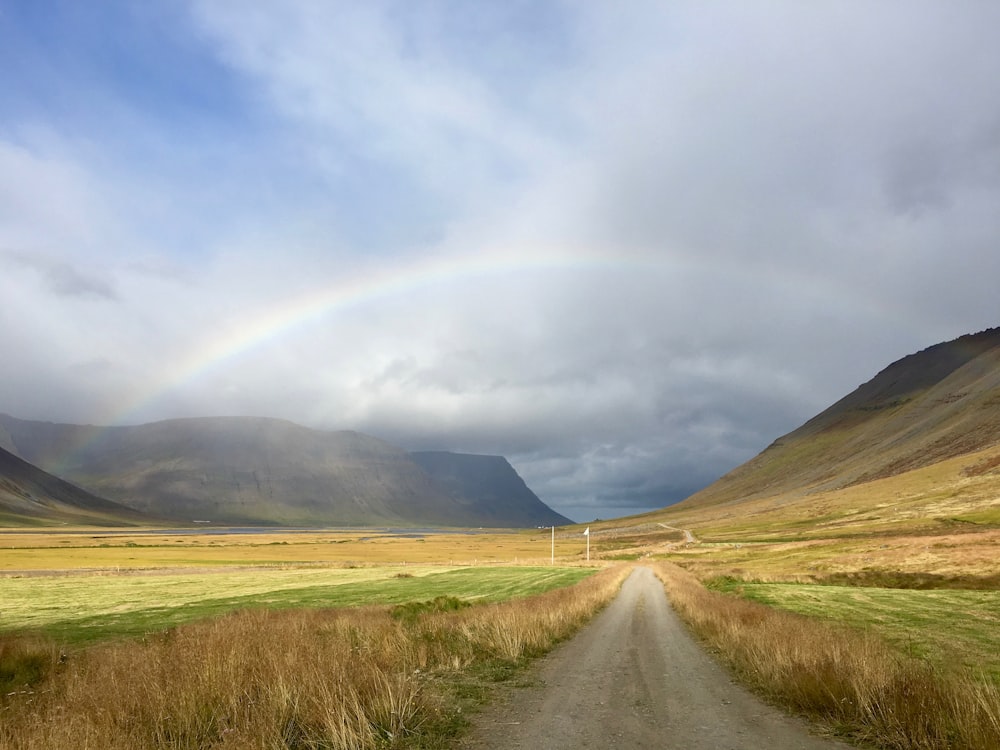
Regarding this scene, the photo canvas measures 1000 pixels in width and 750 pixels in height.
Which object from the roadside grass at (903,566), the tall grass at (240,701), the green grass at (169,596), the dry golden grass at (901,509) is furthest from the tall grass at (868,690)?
the dry golden grass at (901,509)

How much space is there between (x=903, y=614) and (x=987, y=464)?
16521 cm

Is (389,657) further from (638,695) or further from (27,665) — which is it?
(27,665)

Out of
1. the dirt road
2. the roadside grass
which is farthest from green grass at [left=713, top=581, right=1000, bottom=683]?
the roadside grass

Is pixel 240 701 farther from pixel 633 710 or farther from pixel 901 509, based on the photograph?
pixel 901 509

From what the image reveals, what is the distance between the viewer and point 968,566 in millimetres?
48688

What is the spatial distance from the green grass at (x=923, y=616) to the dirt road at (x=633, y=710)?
4.29 meters

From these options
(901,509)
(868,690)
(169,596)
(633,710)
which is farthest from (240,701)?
(901,509)

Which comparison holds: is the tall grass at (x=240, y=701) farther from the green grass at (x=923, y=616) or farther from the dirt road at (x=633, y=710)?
the green grass at (x=923, y=616)

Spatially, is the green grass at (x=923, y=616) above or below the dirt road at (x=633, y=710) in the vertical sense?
below

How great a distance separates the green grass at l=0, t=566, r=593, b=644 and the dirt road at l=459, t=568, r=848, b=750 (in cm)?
2054

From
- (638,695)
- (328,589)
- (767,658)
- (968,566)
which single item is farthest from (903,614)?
(328,589)

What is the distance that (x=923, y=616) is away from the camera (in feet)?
92.1

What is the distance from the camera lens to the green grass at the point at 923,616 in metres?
18.5

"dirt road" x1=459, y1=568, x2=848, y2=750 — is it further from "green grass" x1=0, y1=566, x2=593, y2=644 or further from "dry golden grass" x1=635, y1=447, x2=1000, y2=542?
"dry golden grass" x1=635, y1=447, x2=1000, y2=542
